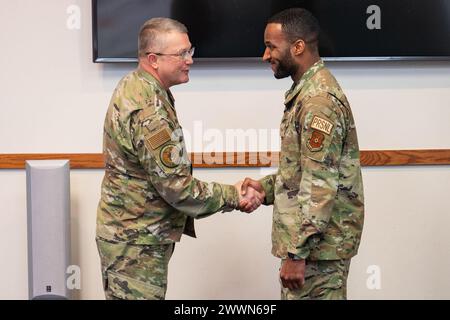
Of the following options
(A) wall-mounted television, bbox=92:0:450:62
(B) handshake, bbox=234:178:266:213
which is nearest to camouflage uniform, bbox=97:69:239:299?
(B) handshake, bbox=234:178:266:213

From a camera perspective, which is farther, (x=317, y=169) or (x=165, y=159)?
(x=165, y=159)

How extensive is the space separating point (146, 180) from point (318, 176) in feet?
2.10

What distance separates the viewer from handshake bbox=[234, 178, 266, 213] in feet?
10.8

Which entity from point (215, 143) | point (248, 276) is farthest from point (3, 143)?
point (248, 276)

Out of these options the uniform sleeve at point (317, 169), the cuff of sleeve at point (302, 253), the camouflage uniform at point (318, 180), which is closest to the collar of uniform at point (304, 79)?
the camouflage uniform at point (318, 180)

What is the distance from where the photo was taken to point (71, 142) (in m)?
4.19

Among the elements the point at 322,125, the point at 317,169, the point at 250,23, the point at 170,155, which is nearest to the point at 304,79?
the point at 322,125

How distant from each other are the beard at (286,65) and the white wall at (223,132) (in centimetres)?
115

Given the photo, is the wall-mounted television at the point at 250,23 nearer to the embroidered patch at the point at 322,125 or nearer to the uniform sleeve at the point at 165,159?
the uniform sleeve at the point at 165,159

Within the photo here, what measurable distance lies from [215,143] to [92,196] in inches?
27.1

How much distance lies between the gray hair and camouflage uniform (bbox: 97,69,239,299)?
10cm

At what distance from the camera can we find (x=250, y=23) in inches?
160

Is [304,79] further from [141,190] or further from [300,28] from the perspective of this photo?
[141,190]
